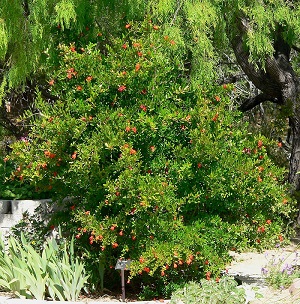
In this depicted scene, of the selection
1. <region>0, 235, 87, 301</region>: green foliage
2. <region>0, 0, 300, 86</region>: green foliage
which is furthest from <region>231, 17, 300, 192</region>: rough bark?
<region>0, 235, 87, 301</region>: green foliage

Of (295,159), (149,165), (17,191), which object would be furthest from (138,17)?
(295,159)

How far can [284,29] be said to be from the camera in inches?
364

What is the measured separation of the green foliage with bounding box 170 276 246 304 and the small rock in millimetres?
752

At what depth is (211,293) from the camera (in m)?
5.50

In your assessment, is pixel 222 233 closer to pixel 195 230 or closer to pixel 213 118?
pixel 195 230

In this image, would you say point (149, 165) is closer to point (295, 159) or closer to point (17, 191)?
point (17, 191)

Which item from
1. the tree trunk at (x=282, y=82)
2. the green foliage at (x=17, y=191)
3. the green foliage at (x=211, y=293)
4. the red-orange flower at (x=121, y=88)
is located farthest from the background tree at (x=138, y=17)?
the green foliage at (x=211, y=293)

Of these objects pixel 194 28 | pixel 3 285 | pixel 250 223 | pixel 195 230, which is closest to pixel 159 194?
pixel 195 230

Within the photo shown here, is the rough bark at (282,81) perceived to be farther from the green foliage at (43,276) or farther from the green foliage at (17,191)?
the green foliage at (43,276)

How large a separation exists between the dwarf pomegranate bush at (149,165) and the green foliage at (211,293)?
0.76ft

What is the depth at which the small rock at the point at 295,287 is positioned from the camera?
246 inches

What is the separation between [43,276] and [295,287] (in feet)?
8.15

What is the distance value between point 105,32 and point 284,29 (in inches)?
113

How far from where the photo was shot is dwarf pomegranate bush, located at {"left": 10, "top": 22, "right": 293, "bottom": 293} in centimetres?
573
